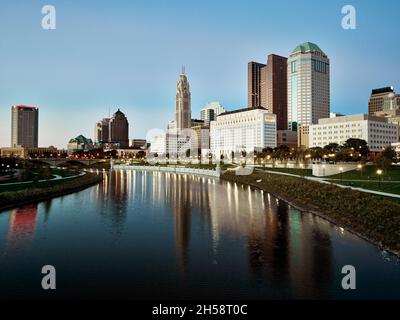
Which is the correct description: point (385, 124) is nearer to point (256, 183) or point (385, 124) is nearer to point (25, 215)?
point (256, 183)

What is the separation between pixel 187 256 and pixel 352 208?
56.7 feet

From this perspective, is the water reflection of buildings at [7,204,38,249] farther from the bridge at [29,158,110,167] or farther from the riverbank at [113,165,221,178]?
the bridge at [29,158,110,167]

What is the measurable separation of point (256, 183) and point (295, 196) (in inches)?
847

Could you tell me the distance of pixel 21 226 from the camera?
28234 millimetres

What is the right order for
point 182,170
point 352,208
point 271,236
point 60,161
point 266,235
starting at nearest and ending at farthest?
point 271,236 → point 266,235 → point 352,208 → point 182,170 → point 60,161

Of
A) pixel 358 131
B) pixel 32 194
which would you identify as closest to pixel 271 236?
pixel 32 194

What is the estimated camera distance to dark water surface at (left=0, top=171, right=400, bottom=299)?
623 inches

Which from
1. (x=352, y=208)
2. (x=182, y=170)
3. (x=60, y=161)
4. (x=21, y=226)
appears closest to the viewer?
(x=21, y=226)

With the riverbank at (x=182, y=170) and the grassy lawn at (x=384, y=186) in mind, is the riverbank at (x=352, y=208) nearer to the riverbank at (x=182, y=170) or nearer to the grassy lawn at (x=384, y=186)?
the grassy lawn at (x=384, y=186)

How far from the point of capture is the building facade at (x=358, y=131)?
158500 mm

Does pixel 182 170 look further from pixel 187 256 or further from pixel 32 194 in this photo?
pixel 187 256

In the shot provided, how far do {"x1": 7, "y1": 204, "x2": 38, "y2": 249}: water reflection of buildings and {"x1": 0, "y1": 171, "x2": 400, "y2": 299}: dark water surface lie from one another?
0.25ft
